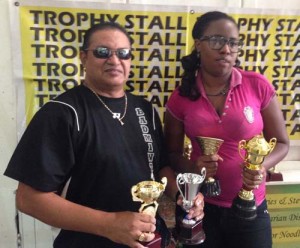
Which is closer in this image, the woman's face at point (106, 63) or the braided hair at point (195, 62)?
the woman's face at point (106, 63)

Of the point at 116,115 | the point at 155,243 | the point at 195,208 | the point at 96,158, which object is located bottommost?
the point at 155,243

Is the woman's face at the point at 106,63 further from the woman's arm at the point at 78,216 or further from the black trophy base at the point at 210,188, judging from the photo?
the black trophy base at the point at 210,188

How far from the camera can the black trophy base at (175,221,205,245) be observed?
4.75ft

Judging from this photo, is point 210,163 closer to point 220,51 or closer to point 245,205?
point 245,205

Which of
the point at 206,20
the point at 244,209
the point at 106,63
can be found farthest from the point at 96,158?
the point at 206,20

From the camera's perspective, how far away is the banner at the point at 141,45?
207cm

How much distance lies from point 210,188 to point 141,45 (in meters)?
1.10

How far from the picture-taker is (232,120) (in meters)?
1.66

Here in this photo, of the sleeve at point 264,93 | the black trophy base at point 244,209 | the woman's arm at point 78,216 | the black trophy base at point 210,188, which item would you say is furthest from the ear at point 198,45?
the woman's arm at point 78,216

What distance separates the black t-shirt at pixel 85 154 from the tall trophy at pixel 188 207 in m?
A: 0.16

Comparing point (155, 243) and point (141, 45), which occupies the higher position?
point (141, 45)

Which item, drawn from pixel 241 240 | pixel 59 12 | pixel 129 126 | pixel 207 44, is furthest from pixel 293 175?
pixel 59 12

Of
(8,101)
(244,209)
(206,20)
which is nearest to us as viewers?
(244,209)

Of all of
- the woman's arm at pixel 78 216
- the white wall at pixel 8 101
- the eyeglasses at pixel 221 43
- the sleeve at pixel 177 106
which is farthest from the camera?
the white wall at pixel 8 101
